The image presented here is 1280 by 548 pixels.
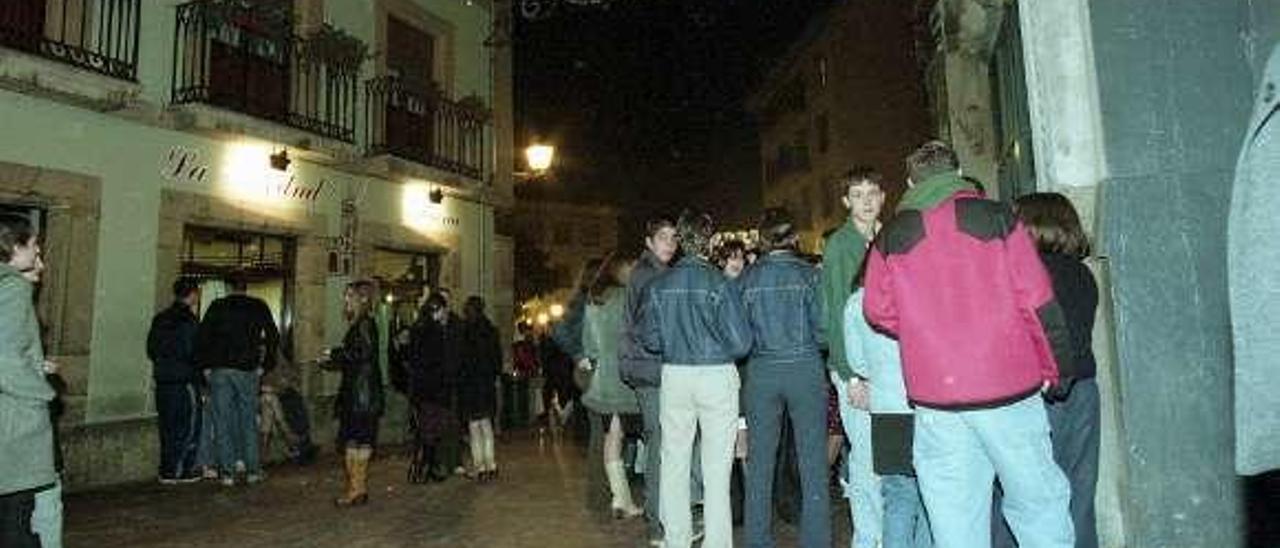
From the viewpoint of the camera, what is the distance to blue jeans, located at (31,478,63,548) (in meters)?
4.65

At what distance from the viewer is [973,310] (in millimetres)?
3330

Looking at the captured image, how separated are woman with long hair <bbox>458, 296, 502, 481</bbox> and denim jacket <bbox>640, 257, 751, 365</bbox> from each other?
4.22 meters

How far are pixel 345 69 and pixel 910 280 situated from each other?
11.7 meters

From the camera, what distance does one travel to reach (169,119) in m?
11.0

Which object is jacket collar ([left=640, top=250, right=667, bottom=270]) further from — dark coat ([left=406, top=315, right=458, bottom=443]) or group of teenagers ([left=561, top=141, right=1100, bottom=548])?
dark coat ([left=406, top=315, right=458, bottom=443])

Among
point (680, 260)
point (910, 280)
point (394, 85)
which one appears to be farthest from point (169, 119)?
point (910, 280)

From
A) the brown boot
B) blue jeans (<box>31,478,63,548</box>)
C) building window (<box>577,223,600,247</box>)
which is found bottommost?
the brown boot

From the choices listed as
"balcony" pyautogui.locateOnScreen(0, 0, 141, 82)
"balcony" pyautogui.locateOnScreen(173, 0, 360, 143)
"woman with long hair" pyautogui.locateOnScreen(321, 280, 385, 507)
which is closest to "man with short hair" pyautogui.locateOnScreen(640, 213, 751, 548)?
"woman with long hair" pyautogui.locateOnScreen(321, 280, 385, 507)

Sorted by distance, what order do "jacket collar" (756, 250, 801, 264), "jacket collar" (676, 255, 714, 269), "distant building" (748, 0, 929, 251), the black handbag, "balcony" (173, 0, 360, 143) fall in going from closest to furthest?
the black handbag < "jacket collar" (756, 250, 801, 264) < "jacket collar" (676, 255, 714, 269) < "balcony" (173, 0, 360, 143) < "distant building" (748, 0, 929, 251)

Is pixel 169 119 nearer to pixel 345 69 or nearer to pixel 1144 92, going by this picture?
pixel 345 69

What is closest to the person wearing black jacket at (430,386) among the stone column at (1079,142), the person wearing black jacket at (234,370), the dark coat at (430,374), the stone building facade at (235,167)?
the dark coat at (430,374)

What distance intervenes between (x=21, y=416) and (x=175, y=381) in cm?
589

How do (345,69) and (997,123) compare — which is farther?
(345,69)

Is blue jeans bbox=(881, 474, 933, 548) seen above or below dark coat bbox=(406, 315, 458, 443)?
below
